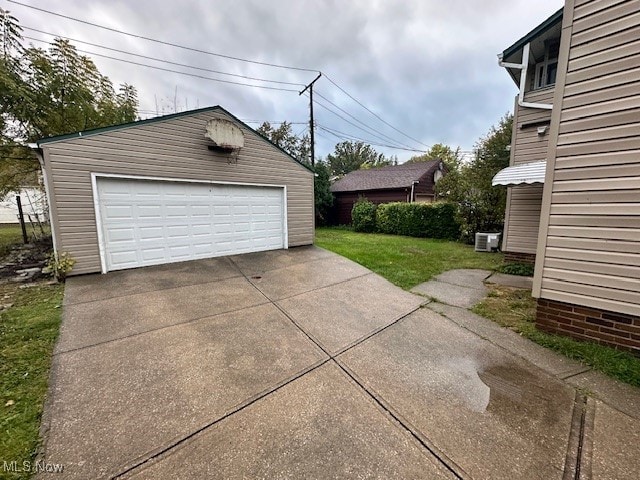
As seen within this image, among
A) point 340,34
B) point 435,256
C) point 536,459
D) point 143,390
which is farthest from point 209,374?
point 340,34

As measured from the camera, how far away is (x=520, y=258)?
7141 millimetres

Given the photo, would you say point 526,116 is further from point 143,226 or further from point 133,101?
point 133,101

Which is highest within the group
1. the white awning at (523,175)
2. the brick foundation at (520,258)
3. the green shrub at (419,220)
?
the white awning at (523,175)

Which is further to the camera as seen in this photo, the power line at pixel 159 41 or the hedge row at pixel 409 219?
the hedge row at pixel 409 219

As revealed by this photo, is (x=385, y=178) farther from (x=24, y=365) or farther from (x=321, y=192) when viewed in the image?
(x=24, y=365)

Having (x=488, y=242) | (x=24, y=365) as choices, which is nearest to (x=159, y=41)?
(x=24, y=365)

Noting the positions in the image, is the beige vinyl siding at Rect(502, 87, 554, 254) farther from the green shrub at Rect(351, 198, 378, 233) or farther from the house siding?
the house siding

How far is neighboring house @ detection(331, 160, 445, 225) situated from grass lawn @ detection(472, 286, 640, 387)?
11635 mm

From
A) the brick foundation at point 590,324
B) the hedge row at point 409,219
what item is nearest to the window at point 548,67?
the hedge row at point 409,219

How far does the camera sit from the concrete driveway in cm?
167

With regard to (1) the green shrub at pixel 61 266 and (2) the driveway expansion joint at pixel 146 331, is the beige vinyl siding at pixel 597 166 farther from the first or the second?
(1) the green shrub at pixel 61 266

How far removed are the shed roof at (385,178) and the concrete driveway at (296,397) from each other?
42.9ft

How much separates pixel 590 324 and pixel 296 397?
3530 millimetres

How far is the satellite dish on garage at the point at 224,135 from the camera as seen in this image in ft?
22.0
